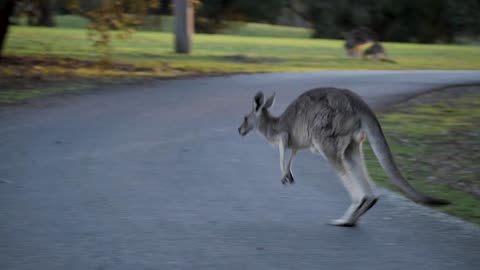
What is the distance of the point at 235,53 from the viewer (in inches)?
1494

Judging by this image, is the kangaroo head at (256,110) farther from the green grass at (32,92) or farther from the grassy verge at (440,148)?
the green grass at (32,92)

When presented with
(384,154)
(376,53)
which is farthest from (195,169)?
(376,53)

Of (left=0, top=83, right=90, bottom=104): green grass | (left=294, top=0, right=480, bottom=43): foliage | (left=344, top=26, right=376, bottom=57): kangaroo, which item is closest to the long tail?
→ (left=0, top=83, right=90, bottom=104): green grass

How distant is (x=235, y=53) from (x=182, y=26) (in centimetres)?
305

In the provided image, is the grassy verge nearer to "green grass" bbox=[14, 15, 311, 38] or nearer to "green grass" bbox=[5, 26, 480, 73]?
"green grass" bbox=[5, 26, 480, 73]

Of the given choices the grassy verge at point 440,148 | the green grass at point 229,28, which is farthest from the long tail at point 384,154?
the green grass at point 229,28

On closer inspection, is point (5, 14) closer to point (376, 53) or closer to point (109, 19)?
point (109, 19)

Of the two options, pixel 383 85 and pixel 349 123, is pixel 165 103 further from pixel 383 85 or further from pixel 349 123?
pixel 349 123

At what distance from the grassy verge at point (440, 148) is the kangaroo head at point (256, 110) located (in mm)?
1997

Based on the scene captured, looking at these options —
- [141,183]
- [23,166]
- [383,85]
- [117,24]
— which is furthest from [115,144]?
[383,85]

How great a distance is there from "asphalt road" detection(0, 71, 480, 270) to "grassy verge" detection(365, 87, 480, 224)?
759mm

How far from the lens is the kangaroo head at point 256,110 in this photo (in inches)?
390

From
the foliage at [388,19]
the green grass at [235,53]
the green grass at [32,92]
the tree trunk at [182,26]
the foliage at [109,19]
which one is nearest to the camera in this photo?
the green grass at [32,92]

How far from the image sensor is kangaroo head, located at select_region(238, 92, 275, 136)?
991 cm
